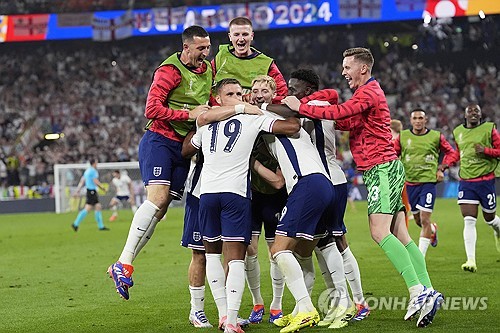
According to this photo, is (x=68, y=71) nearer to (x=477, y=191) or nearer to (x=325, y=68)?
(x=325, y=68)

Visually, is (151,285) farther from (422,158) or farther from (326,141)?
(422,158)

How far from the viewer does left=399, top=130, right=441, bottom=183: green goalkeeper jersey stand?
44.8 ft

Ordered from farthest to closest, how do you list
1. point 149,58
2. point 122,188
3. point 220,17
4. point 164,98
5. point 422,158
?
point 149,58 → point 220,17 → point 122,188 → point 422,158 → point 164,98

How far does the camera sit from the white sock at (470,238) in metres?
12.9

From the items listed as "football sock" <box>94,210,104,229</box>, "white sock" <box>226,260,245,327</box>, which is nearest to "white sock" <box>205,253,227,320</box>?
"white sock" <box>226,260,245,327</box>

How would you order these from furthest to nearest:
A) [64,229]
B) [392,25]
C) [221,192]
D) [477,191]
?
1. [392,25]
2. [64,229]
3. [477,191]
4. [221,192]

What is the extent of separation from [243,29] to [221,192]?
2099 mm

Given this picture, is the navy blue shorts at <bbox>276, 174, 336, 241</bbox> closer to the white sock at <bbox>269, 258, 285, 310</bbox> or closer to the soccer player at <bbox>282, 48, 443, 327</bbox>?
the soccer player at <bbox>282, 48, 443, 327</bbox>

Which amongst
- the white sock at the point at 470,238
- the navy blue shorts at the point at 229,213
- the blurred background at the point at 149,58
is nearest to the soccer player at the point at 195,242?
the navy blue shorts at the point at 229,213

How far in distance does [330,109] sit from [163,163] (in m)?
1.99

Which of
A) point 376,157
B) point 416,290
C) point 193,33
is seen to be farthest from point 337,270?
point 193,33

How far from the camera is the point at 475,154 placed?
13.4 m

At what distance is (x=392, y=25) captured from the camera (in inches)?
1695

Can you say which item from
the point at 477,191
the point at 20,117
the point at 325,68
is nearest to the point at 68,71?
the point at 20,117
